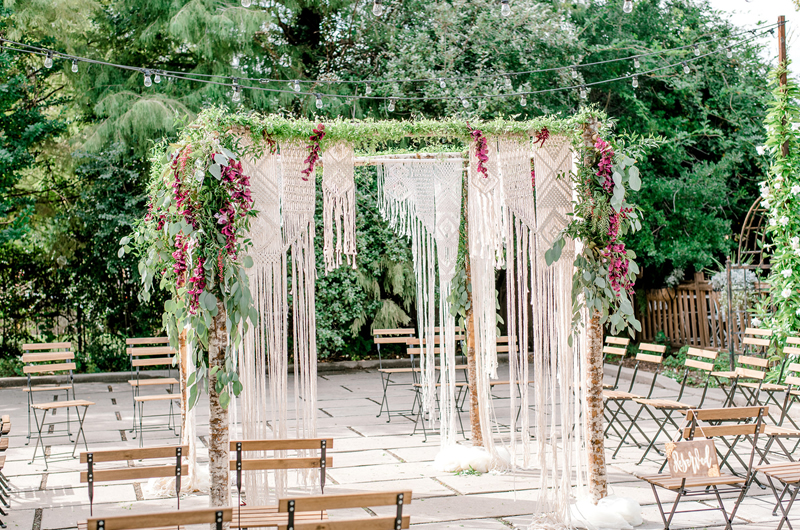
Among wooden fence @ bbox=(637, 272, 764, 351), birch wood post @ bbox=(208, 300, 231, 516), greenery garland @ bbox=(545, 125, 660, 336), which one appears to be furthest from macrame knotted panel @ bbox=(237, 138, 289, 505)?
wooden fence @ bbox=(637, 272, 764, 351)

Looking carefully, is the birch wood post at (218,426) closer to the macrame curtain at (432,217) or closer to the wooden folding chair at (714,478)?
the macrame curtain at (432,217)

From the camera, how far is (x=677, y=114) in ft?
43.6

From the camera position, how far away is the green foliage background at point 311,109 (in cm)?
1070

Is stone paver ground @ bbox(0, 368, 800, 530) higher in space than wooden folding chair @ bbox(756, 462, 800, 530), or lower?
lower

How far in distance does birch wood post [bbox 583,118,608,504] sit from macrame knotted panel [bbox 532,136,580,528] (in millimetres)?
80

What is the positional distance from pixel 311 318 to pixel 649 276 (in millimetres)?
9480

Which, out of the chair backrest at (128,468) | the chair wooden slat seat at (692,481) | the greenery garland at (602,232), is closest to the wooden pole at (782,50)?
the greenery garland at (602,232)

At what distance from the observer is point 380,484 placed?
5547 millimetres

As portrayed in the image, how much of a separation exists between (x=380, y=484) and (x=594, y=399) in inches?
69.6

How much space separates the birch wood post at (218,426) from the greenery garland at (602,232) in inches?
80.7

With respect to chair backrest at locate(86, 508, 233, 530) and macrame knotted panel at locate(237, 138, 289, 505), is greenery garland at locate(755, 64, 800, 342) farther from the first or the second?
chair backrest at locate(86, 508, 233, 530)

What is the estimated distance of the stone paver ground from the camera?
15.7 feet

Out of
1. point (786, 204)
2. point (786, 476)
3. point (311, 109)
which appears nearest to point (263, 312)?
point (786, 476)

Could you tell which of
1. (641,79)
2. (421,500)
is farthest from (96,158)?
(641,79)
